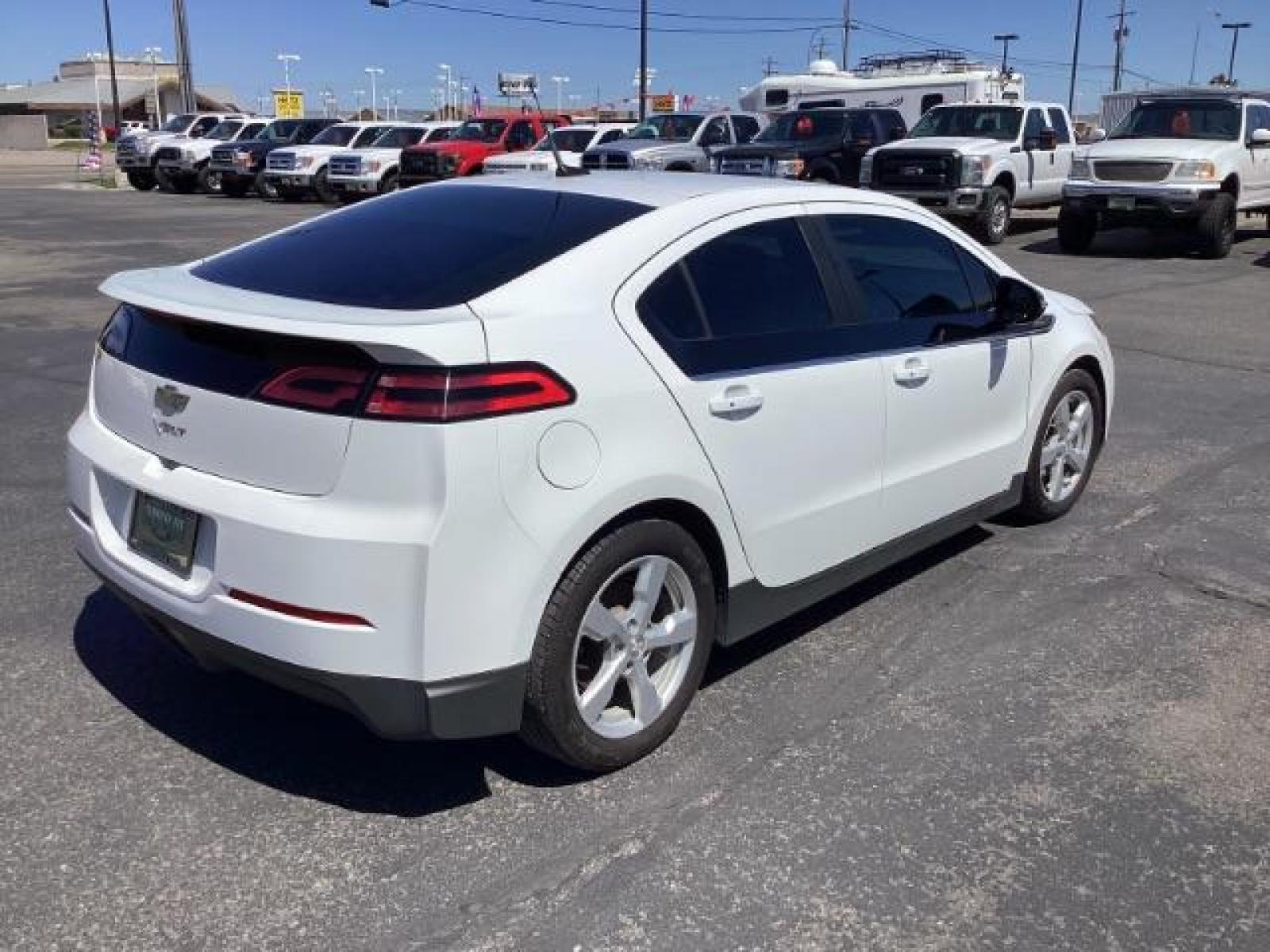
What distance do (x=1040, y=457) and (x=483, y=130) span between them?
23198mm

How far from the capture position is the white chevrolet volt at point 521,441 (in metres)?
2.84

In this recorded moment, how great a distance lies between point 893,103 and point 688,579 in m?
30.2

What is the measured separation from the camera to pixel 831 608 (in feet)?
15.1

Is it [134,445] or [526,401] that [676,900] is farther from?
[134,445]

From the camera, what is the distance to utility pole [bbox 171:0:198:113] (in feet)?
134

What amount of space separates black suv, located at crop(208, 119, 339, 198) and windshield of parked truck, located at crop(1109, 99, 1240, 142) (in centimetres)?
1905

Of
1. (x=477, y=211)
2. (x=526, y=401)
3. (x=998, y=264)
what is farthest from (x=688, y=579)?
(x=998, y=264)

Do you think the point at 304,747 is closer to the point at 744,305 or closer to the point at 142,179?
the point at 744,305

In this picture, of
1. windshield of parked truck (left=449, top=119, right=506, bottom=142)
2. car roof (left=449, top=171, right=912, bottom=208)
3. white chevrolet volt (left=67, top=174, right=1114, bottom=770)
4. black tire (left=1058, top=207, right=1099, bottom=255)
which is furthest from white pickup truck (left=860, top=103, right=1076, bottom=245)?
white chevrolet volt (left=67, top=174, right=1114, bottom=770)

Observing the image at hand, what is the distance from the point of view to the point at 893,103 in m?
31.3

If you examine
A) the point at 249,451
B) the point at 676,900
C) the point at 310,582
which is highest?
the point at 249,451

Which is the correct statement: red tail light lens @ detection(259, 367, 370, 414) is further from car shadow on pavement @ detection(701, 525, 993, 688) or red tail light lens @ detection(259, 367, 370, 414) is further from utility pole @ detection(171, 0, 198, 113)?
utility pole @ detection(171, 0, 198, 113)

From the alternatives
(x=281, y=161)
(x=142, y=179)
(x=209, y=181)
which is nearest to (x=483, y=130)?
(x=281, y=161)

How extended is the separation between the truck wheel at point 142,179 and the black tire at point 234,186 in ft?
16.3
